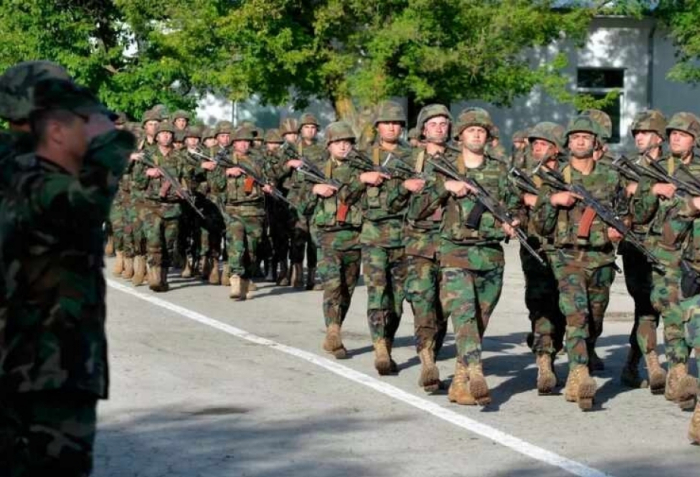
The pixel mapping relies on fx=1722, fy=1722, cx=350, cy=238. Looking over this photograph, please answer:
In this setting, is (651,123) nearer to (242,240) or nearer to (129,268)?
(242,240)

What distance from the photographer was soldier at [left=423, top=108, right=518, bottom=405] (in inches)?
452

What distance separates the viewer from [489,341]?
15.6 m

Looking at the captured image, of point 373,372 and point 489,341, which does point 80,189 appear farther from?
point 489,341

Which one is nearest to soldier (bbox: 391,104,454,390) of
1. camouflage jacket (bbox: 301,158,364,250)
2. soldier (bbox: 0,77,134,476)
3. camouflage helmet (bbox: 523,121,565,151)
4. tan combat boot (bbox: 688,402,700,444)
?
camouflage helmet (bbox: 523,121,565,151)

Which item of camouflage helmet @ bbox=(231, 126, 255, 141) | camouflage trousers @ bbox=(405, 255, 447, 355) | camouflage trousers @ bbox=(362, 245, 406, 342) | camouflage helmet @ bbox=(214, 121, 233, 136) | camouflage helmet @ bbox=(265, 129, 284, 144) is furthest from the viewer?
camouflage helmet @ bbox=(214, 121, 233, 136)

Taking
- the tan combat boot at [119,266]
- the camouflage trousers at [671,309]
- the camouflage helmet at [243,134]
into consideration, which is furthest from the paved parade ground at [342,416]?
the tan combat boot at [119,266]

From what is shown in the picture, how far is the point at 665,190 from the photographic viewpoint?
39.0 ft

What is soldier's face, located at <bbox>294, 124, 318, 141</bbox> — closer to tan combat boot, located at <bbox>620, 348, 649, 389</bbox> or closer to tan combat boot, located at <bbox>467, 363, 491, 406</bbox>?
tan combat boot, located at <bbox>620, 348, 649, 389</bbox>

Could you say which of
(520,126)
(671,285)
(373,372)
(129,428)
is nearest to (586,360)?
(671,285)

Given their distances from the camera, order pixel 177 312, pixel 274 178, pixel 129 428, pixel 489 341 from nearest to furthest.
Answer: pixel 129 428 < pixel 489 341 < pixel 177 312 < pixel 274 178

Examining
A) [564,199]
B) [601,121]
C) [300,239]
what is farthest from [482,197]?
[300,239]

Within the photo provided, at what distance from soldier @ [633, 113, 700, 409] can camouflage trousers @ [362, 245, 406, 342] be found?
1938 millimetres

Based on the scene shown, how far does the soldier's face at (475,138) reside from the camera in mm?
11570

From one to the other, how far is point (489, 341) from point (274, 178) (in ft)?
20.7
